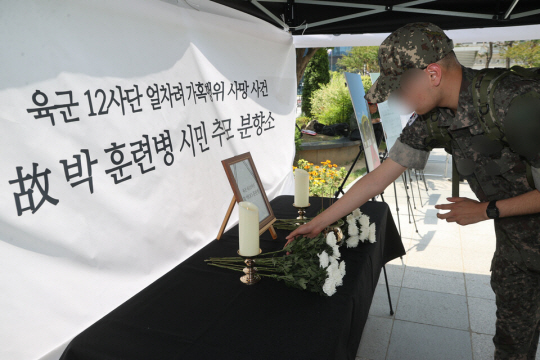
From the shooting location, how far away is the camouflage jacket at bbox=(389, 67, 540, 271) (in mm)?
1246

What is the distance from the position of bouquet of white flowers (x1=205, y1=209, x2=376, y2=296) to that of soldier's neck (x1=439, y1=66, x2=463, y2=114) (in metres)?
0.61

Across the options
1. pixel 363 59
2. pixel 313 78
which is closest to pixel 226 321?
pixel 313 78

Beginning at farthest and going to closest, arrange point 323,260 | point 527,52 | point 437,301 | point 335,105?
point 527,52 < point 335,105 < point 437,301 < point 323,260

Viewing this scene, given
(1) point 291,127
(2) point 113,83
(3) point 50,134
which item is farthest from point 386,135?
(3) point 50,134

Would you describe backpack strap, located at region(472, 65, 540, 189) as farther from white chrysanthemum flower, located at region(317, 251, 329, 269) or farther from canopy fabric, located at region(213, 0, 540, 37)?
canopy fabric, located at region(213, 0, 540, 37)

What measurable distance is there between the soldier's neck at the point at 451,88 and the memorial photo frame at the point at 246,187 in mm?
786

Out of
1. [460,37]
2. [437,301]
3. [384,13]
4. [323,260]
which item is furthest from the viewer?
[460,37]

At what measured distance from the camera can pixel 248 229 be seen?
1.22 meters

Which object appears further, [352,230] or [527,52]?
[527,52]

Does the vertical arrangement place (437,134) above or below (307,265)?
above

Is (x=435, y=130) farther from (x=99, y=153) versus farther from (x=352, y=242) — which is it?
(x=99, y=153)

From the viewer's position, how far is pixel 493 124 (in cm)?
125

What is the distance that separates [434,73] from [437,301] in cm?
190

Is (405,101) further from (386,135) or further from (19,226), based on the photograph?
(386,135)
